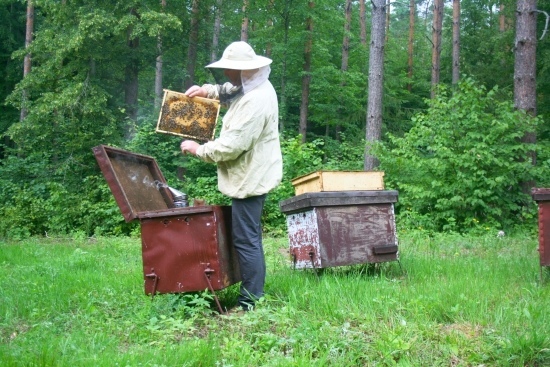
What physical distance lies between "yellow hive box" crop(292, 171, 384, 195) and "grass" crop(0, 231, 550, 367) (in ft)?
2.77

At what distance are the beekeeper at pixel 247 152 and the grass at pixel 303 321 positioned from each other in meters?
0.39

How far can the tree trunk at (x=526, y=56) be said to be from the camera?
10.9 meters

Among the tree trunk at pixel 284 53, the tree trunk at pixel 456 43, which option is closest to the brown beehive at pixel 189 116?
the tree trunk at pixel 284 53

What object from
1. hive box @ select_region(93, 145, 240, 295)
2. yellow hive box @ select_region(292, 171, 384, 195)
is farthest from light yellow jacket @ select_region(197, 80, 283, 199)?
yellow hive box @ select_region(292, 171, 384, 195)

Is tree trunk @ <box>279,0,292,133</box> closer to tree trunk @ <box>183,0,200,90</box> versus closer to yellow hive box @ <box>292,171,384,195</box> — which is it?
tree trunk @ <box>183,0,200,90</box>

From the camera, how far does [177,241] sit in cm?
433

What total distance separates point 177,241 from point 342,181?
1950mm

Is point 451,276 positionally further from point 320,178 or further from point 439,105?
point 439,105

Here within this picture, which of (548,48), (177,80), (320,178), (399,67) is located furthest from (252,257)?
(399,67)

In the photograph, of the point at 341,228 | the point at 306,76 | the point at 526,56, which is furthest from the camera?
the point at 306,76

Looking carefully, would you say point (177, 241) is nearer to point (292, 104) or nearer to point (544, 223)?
point (544, 223)

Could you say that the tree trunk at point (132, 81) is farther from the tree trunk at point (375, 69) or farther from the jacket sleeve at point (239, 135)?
the jacket sleeve at point (239, 135)

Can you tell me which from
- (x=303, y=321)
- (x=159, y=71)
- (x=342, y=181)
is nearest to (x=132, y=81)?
(x=159, y=71)

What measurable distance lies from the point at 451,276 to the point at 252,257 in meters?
2.05
